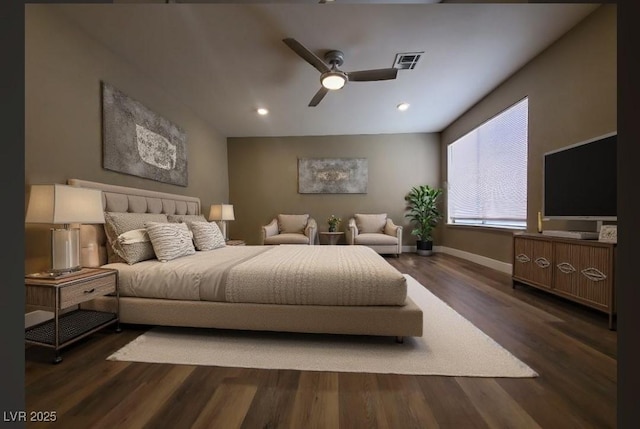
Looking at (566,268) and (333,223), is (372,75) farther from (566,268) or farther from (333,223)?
(333,223)

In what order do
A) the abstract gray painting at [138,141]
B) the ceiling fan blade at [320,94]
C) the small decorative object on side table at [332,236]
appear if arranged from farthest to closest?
the small decorative object on side table at [332,236], the ceiling fan blade at [320,94], the abstract gray painting at [138,141]

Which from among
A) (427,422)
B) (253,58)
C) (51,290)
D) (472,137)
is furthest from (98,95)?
(472,137)

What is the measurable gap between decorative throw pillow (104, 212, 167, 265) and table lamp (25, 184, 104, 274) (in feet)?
0.97

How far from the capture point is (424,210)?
540 centimetres

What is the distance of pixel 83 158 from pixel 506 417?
3380mm

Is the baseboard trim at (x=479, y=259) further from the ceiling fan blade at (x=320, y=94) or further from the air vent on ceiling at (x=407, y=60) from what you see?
the ceiling fan blade at (x=320, y=94)

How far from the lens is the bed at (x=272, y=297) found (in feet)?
5.27

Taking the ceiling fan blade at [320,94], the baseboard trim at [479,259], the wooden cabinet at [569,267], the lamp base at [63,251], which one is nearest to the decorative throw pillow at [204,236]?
the lamp base at [63,251]

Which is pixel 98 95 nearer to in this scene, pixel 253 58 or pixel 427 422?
pixel 253 58

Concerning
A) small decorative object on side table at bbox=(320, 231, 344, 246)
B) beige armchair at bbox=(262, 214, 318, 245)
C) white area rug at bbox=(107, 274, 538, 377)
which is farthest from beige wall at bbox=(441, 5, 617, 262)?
beige armchair at bbox=(262, 214, 318, 245)

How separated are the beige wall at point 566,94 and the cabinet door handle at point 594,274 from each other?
0.64m

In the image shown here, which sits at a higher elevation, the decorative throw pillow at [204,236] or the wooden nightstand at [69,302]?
the decorative throw pillow at [204,236]

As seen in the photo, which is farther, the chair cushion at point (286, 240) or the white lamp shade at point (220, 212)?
the chair cushion at point (286, 240)

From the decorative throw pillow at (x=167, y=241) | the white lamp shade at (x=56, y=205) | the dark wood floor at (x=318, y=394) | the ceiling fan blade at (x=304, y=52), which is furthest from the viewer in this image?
the ceiling fan blade at (x=304, y=52)
